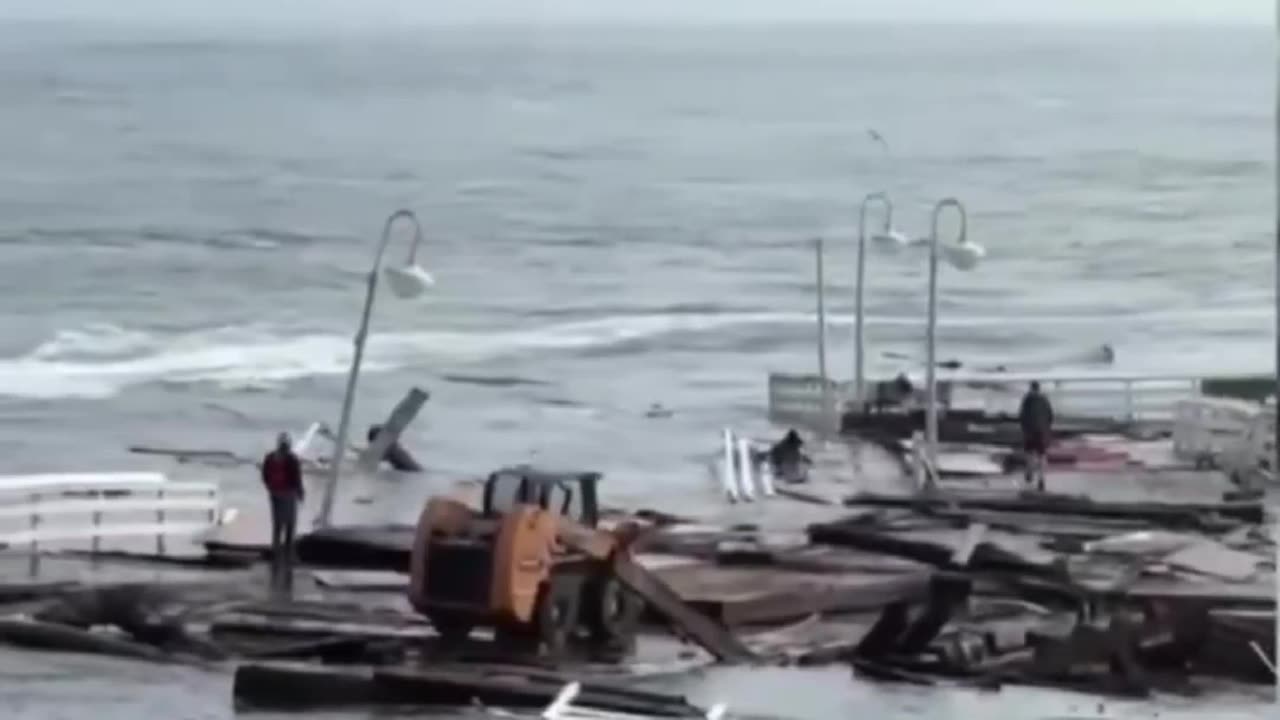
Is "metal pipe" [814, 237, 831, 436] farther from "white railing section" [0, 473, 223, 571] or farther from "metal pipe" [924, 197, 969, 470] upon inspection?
"white railing section" [0, 473, 223, 571]

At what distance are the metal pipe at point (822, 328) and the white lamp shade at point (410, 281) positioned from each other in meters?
0.84

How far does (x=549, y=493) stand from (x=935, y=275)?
3.14ft

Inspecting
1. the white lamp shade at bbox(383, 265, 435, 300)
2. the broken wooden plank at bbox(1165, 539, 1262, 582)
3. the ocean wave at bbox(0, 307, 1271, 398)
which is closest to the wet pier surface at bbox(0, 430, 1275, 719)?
the broken wooden plank at bbox(1165, 539, 1262, 582)

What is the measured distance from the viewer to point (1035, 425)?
21.0 ft

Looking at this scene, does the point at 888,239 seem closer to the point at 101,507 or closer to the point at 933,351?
the point at 933,351

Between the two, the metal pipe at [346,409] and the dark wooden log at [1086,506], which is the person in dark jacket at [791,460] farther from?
the metal pipe at [346,409]

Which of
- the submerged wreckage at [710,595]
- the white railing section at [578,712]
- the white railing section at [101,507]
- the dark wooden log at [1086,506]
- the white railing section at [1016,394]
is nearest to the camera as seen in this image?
the white railing section at [578,712]

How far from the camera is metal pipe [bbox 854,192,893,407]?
252 inches

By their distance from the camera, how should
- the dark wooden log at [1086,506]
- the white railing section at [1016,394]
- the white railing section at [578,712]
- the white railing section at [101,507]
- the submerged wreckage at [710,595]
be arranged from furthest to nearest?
the white railing section at [101,507] < the white railing section at [1016,394] < the dark wooden log at [1086,506] < the submerged wreckage at [710,595] < the white railing section at [578,712]

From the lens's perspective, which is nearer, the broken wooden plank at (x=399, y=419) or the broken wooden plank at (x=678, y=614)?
the broken wooden plank at (x=678, y=614)

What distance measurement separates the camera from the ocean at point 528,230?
635 cm

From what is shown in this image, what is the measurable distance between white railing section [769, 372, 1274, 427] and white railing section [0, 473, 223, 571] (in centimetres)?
127

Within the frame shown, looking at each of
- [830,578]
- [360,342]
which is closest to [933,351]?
[830,578]

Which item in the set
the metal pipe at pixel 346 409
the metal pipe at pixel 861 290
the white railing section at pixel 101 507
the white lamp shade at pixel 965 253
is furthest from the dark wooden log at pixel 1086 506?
the white railing section at pixel 101 507
